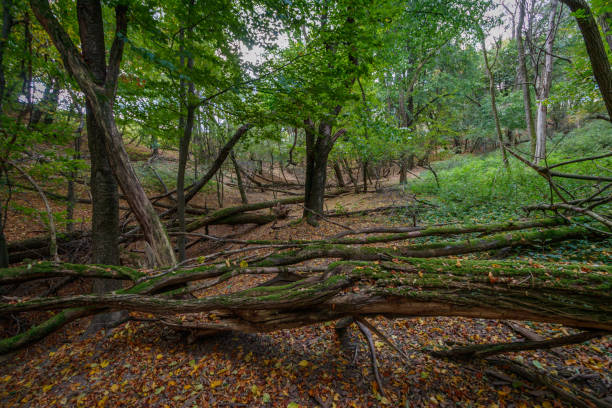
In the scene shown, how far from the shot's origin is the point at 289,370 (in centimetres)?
285

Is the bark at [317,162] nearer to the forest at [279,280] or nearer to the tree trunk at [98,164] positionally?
the forest at [279,280]

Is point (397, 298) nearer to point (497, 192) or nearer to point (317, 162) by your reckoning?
point (317, 162)

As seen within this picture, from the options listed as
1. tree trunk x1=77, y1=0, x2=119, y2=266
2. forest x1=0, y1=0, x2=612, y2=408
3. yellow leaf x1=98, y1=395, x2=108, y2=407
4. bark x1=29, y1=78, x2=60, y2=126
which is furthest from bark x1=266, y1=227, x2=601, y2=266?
bark x1=29, y1=78, x2=60, y2=126

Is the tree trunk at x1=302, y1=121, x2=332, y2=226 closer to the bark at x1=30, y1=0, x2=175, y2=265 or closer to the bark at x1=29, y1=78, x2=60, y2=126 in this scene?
the bark at x1=30, y1=0, x2=175, y2=265

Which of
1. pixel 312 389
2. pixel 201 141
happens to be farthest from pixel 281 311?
pixel 201 141

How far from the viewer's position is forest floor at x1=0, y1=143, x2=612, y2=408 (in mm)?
2342

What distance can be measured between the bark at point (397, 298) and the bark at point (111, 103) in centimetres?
117

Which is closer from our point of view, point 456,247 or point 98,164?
point 98,164

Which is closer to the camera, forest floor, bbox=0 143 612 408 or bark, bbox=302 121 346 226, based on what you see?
forest floor, bbox=0 143 612 408

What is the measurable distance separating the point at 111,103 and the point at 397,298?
15.9ft

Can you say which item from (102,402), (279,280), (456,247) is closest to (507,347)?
(456,247)

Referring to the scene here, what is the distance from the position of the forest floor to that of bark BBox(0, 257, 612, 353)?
585mm

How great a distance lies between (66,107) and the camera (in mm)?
6680

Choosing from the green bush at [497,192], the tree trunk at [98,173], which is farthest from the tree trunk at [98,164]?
the green bush at [497,192]
